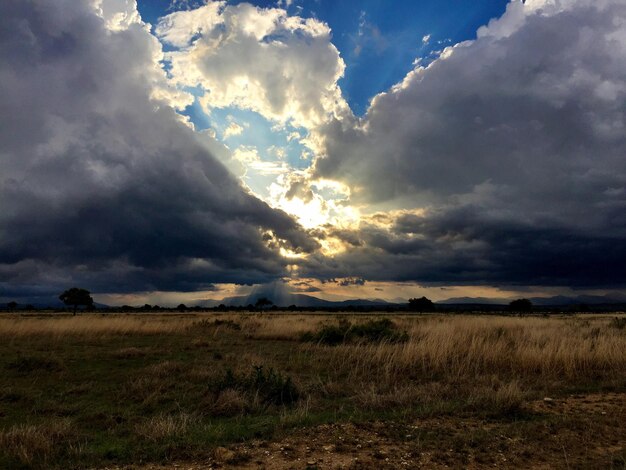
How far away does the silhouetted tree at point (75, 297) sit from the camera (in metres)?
70.1

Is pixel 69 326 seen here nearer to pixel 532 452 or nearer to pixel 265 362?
pixel 265 362

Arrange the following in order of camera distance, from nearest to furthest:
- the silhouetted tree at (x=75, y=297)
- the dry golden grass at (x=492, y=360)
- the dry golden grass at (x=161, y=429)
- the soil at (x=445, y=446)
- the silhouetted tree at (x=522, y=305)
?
the soil at (x=445, y=446)
the dry golden grass at (x=161, y=429)
the dry golden grass at (x=492, y=360)
the silhouetted tree at (x=75, y=297)
the silhouetted tree at (x=522, y=305)

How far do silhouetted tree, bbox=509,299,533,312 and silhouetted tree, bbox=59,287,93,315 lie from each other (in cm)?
10634

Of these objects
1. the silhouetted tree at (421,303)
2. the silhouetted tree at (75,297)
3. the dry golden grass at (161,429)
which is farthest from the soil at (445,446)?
the silhouetted tree at (421,303)

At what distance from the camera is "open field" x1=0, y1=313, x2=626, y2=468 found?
532 cm

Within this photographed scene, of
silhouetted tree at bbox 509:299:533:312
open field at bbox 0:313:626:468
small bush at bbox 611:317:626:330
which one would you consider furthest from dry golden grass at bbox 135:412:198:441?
silhouetted tree at bbox 509:299:533:312

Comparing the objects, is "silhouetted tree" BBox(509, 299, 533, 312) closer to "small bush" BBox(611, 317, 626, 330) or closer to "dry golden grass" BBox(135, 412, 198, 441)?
"small bush" BBox(611, 317, 626, 330)

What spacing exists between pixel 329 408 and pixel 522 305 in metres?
121

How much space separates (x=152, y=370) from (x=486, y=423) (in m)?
9.31

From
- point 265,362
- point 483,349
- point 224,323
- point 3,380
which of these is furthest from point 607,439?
point 224,323

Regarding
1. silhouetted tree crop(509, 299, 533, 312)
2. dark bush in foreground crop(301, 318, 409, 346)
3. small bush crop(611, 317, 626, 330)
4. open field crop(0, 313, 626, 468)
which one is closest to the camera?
open field crop(0, 313, 626, 468)

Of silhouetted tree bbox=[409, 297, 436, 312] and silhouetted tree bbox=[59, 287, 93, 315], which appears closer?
silhouetted tree bbox=[59, 287, 93, 315]

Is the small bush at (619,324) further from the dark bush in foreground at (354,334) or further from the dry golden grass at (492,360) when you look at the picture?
the dark bush in foreground at (354,334)

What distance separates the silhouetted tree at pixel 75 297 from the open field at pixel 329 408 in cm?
6174
